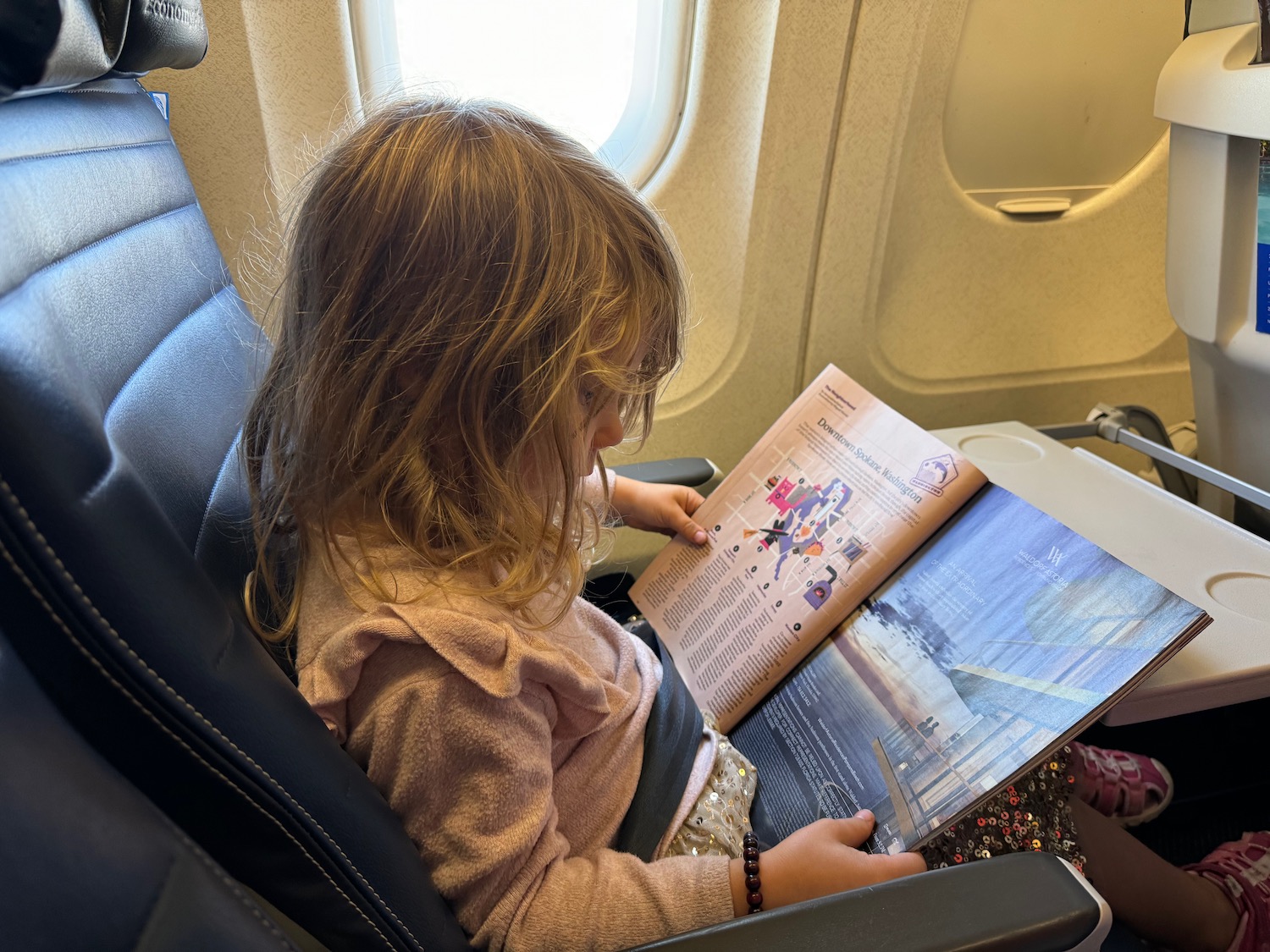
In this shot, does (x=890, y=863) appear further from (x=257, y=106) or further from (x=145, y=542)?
(x=257, y=106)

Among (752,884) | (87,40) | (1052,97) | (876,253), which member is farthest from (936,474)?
(1052,97)

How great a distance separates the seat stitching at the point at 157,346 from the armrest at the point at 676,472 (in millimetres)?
544

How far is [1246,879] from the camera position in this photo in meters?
0.96

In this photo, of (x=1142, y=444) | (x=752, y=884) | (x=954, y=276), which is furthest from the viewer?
(x=954, y=276)

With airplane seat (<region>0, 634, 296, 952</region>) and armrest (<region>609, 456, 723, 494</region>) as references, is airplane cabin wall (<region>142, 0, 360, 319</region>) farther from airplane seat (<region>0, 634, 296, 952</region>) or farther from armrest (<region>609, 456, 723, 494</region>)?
airplane seat (<region>0, 634, 296, 952</region>)

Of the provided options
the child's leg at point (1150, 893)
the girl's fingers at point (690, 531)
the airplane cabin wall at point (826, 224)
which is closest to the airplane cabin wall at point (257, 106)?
the airplane cabin wall at point (826, 224)

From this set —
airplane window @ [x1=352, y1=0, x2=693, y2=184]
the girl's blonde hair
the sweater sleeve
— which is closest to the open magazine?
the sweater sleeve

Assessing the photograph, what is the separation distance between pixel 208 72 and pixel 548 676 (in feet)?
2.93

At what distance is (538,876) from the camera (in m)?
0.62

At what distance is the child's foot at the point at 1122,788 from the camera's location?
3.51ft

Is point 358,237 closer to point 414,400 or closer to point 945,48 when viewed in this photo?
point 414,400

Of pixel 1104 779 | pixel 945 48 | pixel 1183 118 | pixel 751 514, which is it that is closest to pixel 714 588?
pixel 751 514

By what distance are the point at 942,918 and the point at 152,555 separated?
1.65 feet

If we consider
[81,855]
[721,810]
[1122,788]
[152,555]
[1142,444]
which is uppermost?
[152,555]
